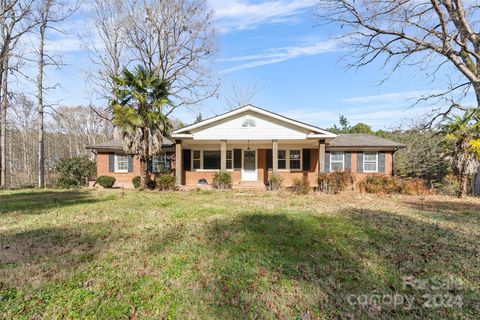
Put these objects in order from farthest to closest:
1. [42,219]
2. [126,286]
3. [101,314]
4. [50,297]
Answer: [42,219] < [126,286] < [50,297] < [101,314]

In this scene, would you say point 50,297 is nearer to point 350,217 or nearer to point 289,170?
point 350,217

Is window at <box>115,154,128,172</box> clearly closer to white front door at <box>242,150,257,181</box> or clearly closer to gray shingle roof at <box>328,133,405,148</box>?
white front door at <box>242,150,257,181</box>

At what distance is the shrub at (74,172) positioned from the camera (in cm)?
1795

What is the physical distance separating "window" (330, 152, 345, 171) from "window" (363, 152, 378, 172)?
1.42 m

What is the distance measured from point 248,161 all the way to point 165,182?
5.97m

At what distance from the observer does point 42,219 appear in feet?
23.8

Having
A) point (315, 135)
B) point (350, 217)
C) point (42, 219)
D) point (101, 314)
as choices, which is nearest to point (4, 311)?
point (101, 314)

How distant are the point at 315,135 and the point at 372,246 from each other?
10502 mm

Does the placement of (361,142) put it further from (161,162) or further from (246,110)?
(161,162)

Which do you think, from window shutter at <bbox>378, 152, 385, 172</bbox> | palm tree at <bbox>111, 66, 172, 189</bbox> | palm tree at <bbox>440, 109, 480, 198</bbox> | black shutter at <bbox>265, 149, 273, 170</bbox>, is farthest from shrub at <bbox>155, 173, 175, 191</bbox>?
palm tree at <bbox>440, 109, 480, 198</bbox>

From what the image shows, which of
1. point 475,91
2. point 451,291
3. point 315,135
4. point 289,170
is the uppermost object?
point 475,91

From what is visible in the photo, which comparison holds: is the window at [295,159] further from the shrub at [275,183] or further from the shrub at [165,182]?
the shrub at [165,182]

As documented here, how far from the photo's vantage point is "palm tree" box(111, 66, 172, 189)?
13456 millimetres

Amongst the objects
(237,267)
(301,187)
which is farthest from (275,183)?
(237,267)
